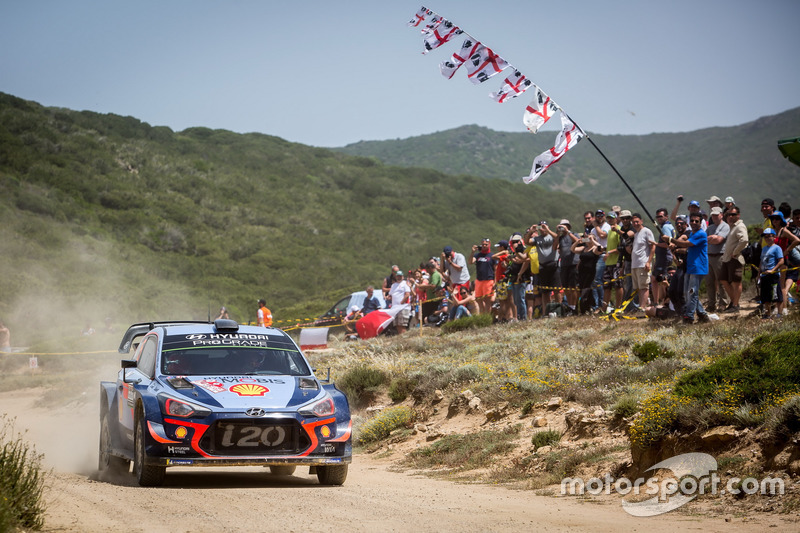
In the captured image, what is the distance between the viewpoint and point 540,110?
17609mm

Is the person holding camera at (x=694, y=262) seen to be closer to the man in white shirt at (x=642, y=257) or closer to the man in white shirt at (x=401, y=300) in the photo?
the man in white shirt at (x=642, y=257)

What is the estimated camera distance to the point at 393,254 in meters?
82.4

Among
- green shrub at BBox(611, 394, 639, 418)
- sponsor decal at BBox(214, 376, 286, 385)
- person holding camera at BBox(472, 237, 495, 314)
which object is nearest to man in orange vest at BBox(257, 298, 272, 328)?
person holding camera at BBox(472, 237, 495, 314)

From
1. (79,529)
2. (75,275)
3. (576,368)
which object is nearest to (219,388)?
(79,529)

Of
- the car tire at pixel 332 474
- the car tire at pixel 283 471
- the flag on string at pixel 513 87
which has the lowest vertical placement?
the car tire at pixel 283 471

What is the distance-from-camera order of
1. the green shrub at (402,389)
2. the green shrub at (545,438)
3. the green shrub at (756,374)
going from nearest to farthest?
1. the green shrub at (756,374)
2. the green shrub at (545,438)
3. the green shrub at (402,389)

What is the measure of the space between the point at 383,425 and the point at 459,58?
796 cm

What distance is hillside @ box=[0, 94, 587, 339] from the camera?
51.0m

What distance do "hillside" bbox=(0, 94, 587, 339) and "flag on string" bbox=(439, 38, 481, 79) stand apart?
1106 inches

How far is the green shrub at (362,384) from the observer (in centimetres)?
1817

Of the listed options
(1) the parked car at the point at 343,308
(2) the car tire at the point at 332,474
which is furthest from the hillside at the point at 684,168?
(2) the car tire at the point at 332,474

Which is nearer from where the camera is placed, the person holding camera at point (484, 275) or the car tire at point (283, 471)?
the car tire at point (283, 471)

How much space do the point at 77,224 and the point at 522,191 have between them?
6734cm

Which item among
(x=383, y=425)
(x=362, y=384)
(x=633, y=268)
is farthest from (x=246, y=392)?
(x=633, y=268)
